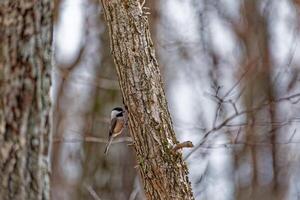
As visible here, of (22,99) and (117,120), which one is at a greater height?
(117,120)

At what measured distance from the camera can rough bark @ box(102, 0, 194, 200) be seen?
12.2ft

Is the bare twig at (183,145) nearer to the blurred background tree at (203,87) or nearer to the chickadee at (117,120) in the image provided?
the chickadee at (117,120)

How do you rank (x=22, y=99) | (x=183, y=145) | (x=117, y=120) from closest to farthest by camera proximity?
(x=22, y=99) < (x=183, y=145) < (x=117, y=120)

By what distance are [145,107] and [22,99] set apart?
154 cm

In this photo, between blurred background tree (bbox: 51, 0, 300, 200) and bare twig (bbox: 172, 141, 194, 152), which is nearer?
bare twig (bbox: 172, 141, 194, 152)

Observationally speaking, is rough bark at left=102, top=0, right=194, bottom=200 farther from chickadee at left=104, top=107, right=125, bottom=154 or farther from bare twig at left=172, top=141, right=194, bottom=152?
chickadee at left=104, top=107, right=125, bottom=154

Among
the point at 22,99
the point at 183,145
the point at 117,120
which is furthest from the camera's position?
the point at 117,120

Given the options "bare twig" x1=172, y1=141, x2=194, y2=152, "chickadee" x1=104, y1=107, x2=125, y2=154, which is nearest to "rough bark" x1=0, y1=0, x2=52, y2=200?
"bare twig" x1=172, y1=141, x2=194, y2=152

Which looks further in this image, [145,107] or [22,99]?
[145,107]

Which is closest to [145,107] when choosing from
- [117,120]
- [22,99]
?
[117,120]

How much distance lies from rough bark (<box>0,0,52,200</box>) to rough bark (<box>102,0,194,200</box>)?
1.48 metres

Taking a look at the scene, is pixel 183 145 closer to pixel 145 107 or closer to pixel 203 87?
pixel 145 107

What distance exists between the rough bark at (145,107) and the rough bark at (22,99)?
1.48 metres

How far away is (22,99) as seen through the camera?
2215 millimetres
